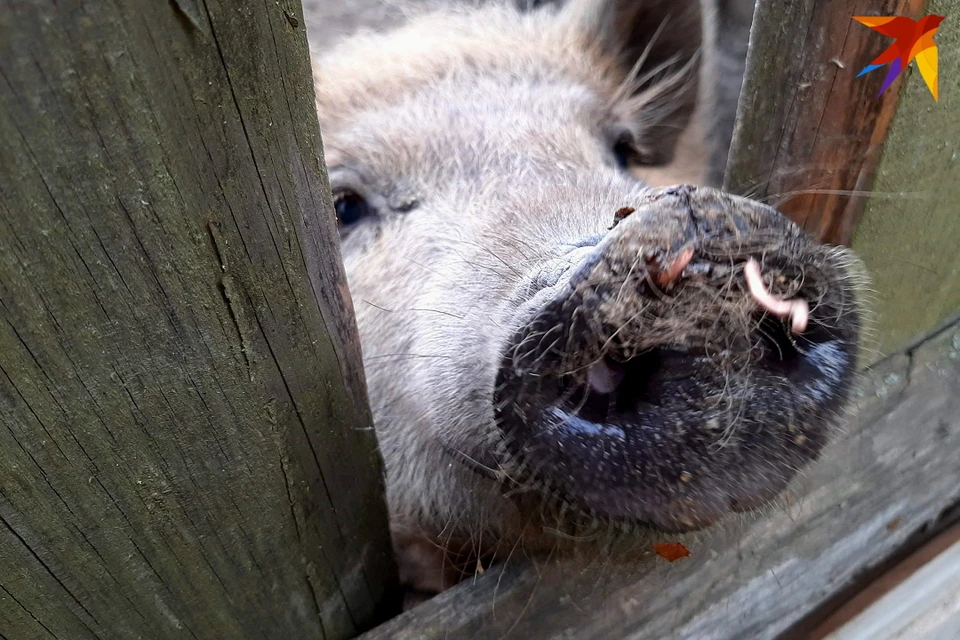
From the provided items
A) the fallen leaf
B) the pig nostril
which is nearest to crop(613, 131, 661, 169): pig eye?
the fallen leaf

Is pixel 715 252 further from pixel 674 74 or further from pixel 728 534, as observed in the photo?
pixel 674 74

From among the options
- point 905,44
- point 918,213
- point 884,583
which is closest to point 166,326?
point 905,44

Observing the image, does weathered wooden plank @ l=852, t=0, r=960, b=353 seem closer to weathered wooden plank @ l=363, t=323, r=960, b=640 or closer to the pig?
weathered wooden plank @ l=363, t=323, r=960, b=640

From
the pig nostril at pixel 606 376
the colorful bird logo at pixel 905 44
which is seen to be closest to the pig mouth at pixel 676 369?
the pig nostril at pixel 606 376

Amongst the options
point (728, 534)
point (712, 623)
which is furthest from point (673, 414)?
point (712, 623)

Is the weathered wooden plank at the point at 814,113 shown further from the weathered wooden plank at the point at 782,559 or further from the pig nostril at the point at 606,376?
the pig nostril at the point at 606,376

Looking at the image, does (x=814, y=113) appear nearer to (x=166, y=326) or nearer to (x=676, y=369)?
(x=676, y=369)
